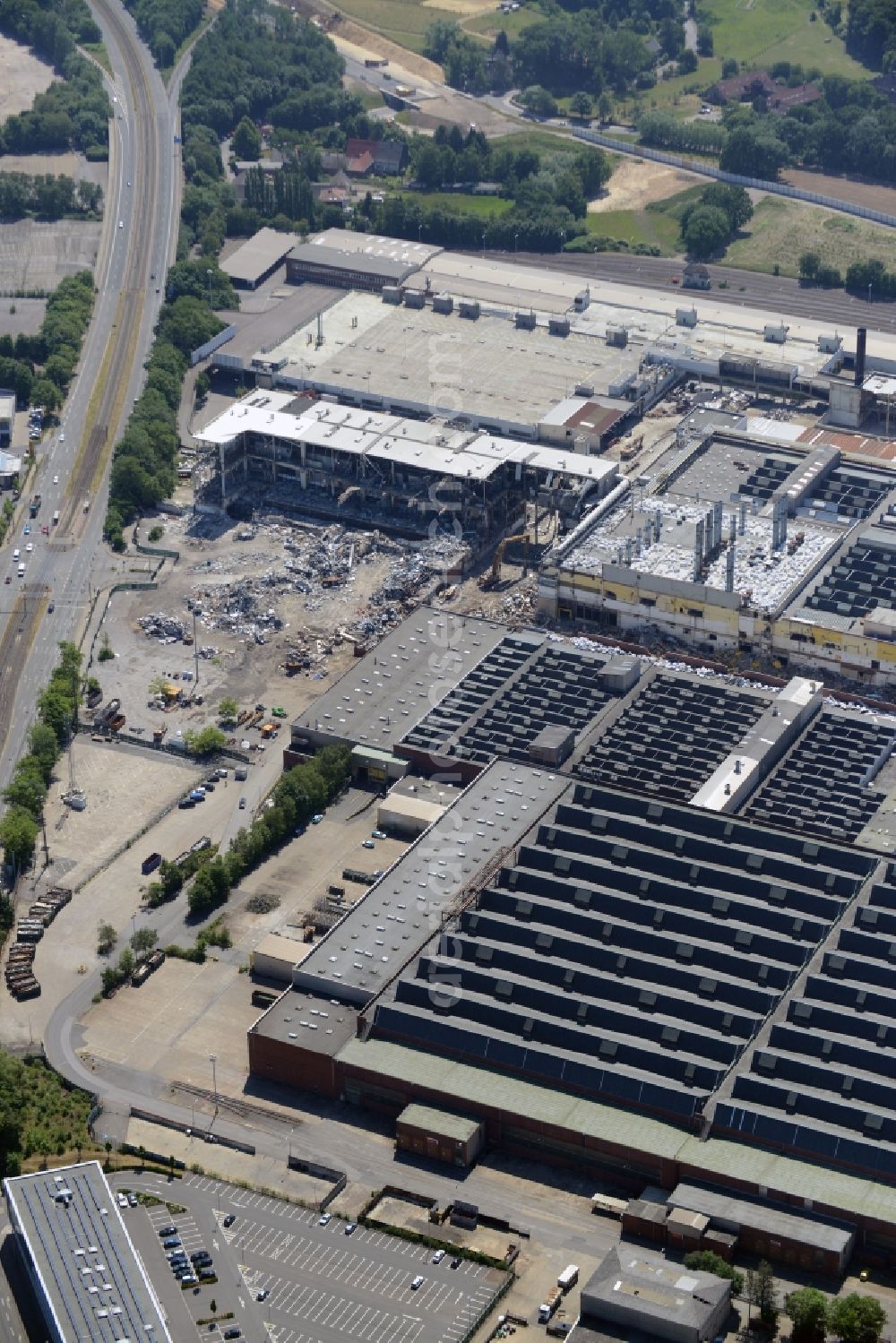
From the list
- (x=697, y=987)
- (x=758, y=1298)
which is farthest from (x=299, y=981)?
(x=758, y=1298)

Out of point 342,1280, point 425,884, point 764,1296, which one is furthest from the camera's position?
point 425,884

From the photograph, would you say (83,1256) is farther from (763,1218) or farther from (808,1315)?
(808,1315)

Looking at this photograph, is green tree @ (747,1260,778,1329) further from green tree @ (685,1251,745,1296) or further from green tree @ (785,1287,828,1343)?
green tree @ (785,1287,828,1343)

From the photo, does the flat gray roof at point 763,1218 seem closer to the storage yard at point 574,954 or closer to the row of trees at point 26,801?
the storage yard at point 574,954

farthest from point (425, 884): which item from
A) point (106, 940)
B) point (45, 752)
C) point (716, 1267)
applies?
point (716, 1267)

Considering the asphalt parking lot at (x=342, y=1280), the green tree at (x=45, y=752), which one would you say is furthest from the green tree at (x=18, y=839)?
the asphalt parking lot at (x=342, y=1280)

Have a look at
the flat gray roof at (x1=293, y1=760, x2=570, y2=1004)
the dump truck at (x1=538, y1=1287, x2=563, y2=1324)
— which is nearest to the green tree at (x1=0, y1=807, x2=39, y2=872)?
the flat gray roof at (x1=293, y1=760, x2=570, y2=1004)
